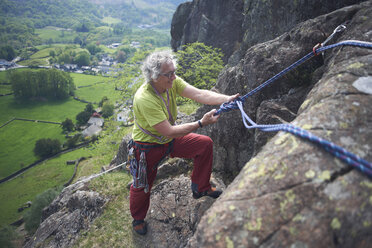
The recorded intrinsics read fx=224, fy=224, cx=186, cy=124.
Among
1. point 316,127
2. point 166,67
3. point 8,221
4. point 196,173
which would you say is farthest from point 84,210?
point 8,221

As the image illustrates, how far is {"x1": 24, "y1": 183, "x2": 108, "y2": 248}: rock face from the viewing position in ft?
23.8

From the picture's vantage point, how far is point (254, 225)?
8.46 ft

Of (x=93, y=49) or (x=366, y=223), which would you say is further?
(x=93, y=49)

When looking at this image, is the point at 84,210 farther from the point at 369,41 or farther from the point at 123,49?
the point at 123,49

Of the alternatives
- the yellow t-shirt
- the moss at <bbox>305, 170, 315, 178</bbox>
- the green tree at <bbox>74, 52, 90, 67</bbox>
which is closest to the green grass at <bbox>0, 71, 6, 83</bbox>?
the green tree at <bbox>74, 52, 90, 67</bbox>

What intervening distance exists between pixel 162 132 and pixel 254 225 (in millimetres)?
2569

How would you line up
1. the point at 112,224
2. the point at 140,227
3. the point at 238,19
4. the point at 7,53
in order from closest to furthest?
the point at 140,227, the point at 112,224, the point at 238,19, the point at 7,53

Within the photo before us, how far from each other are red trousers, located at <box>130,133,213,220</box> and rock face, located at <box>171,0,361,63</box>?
5.08 m

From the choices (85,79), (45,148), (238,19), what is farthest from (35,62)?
(238,19)

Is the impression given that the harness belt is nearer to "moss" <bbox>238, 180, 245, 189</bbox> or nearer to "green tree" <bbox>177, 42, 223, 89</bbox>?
"moss" <bbox>238, 180, 245, 189</bbox>

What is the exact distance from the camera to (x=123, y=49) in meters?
176

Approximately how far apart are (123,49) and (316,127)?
190m

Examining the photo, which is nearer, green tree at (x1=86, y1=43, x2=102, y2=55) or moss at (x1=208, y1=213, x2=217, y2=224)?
moss at (x1=208, y1=213, x2=217, y2=224)

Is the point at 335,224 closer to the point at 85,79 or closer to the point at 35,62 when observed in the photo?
the point at 85,79
